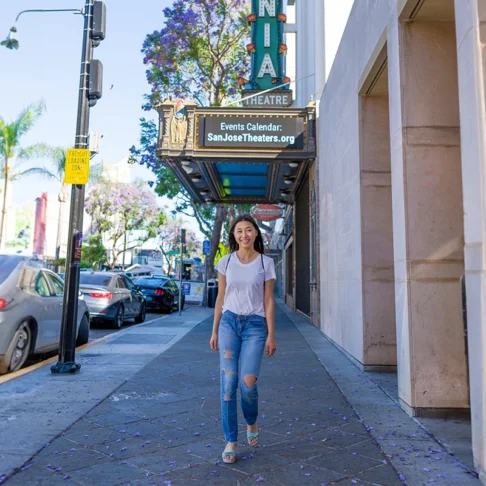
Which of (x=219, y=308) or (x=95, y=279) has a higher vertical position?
(x=95, y=279)

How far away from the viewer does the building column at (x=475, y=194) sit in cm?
308

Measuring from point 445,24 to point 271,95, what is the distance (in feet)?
27.5

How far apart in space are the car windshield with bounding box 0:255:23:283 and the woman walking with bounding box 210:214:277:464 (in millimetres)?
4180

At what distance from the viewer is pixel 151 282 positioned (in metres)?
20.3

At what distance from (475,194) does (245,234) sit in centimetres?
157

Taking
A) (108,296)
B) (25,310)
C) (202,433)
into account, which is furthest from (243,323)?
(108,296)

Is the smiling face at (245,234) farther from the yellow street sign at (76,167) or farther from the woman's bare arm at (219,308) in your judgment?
the yellow street sign at (76,167)

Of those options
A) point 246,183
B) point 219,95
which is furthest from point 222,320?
point 219,95

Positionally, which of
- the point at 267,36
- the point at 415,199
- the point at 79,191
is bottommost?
the point at 415,199

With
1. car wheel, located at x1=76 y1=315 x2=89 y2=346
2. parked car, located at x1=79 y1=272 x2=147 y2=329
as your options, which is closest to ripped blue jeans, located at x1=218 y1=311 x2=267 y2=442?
car wheel, located at x1=76 y1=315 x2=89 y2=346

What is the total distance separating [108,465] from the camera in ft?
11.2

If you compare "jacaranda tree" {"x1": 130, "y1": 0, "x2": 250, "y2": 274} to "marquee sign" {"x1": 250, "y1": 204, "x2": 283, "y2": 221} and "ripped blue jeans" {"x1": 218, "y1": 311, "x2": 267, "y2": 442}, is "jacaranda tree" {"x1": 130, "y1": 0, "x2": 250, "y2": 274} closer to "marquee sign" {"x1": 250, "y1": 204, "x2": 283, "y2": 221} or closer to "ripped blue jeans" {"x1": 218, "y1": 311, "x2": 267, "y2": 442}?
"marquee sign" {"x1": 250, "y1": 204, "x2": 283, "y2": 221}

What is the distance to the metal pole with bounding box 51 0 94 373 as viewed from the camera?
264 inches

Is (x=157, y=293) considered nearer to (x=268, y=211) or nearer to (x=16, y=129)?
(x=268, y=211)
